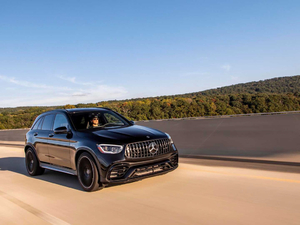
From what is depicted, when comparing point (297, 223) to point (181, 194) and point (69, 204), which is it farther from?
point (69, 204)

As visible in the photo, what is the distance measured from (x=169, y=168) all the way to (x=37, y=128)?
3.84 metres

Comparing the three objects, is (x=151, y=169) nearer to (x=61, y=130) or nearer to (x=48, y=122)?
(x=61, y=130)

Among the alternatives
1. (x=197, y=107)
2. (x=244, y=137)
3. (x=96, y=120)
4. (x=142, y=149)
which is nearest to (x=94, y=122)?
(x=96, y=120)

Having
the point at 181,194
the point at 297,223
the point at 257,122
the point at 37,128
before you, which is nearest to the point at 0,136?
the point at 37,128

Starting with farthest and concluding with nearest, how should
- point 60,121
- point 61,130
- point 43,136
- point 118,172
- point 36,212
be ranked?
point 43,136
point 60,121
point 61,130
point 118,172
point 36,212

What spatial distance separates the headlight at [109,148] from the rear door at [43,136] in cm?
229

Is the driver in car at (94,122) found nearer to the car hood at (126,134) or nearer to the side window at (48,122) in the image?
the car hood at (126,134)

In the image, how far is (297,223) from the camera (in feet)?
12.9

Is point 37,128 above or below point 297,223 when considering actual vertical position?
above

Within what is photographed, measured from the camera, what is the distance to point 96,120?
7262 mm

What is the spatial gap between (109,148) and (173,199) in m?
1.44

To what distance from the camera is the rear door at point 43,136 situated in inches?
303

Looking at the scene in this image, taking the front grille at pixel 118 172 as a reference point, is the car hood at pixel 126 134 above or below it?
above

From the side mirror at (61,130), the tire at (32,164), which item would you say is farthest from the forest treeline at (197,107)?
the side mirror at (61,130)
